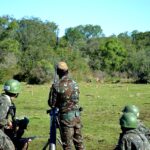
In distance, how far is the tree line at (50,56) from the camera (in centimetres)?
6320

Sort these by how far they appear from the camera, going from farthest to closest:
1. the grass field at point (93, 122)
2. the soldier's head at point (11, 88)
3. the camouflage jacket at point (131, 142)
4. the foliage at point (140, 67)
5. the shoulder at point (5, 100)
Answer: the foliage at point (140, 67) < the grass field at point (93, 122) < the soldier's head at point (11, 88) < the shoulder at point (5, 100) < the camouflage jacket at point (131, 142)

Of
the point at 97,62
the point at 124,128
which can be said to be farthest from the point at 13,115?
the point at 97,62

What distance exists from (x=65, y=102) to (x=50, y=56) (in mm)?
56436

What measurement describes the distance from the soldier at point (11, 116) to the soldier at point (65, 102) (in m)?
0.84

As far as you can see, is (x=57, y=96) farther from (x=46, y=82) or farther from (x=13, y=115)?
(x=46, y=82)

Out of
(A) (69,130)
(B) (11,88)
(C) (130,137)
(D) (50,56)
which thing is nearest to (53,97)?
(A) (69,130)

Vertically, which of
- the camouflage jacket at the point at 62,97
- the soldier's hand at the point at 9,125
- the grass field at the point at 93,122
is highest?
the camouflage jacket at the point at 62,97

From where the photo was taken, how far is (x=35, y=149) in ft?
46.4

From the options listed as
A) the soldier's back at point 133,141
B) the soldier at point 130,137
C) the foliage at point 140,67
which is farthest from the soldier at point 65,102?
the foliage at point 140,67

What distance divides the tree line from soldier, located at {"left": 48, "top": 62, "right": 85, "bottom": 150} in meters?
46.8

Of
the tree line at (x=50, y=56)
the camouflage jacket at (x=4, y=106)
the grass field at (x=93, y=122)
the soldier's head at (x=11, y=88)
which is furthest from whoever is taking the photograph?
the tree line at (x=50, y=56)

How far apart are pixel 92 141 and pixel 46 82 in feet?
140

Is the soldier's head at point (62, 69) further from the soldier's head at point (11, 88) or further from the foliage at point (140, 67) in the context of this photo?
the foliage at point (140, 67)

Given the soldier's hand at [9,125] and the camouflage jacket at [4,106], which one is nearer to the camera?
the camouflage jacket at [4,106]
